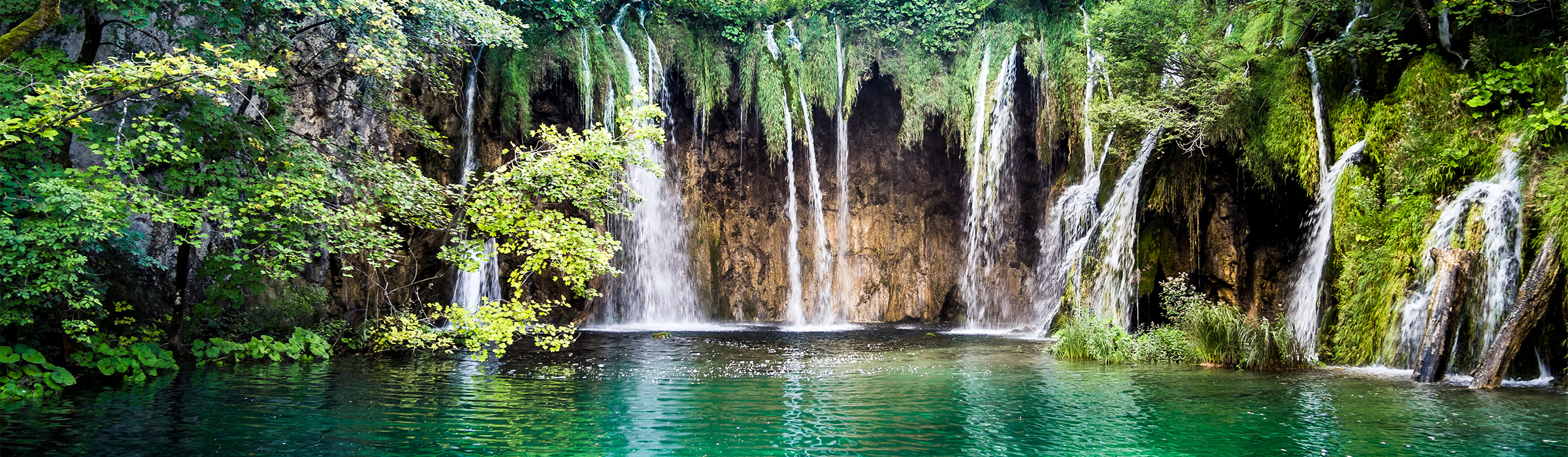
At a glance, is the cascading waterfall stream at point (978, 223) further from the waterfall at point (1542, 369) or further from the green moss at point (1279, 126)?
the waterfall at point (1542, 369)

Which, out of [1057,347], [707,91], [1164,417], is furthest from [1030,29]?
[1164,417]

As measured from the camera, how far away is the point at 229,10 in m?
8.44

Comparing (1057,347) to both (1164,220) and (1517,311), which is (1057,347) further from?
(1517,311)

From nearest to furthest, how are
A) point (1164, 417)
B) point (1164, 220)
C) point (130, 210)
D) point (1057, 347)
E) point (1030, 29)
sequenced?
point (1164, 417), point (130, 210), point (1057, 347), point (1164, 220), point (1030, 29)

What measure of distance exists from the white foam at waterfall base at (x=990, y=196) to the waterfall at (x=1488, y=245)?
11363 mm

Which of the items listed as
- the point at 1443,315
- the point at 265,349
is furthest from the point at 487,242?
the point at 1443,315

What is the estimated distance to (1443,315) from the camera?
800cm

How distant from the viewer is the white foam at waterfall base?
792 inches

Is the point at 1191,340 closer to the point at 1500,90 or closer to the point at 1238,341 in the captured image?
the point at 1238,341

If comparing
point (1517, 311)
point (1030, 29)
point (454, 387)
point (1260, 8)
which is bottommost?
point (454, 387)

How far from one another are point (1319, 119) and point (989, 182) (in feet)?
29.6

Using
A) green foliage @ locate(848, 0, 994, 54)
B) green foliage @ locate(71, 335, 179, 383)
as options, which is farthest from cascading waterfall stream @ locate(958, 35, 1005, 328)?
green foliage @ locate(71, 335, 179, 383)

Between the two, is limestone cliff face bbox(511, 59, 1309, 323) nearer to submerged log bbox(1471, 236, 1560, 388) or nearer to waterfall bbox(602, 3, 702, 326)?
waterfall bbox(602, 3, 702, 326)

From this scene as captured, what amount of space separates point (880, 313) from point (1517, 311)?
16.9 metres
